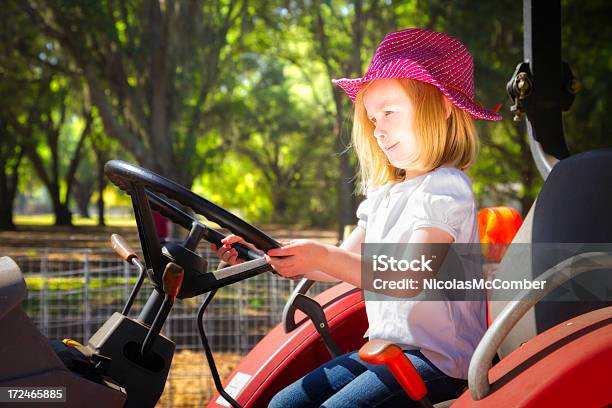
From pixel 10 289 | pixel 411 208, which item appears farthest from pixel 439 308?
pixel 10 289

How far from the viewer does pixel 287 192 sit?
29625 millimetres

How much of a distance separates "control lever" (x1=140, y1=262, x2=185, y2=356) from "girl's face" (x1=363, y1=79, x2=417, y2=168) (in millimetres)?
575

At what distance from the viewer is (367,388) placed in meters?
1.64

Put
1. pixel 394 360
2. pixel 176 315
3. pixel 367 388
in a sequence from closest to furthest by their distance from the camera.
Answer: pixel 394 360 → pixel 367 388 → pixel 176 315

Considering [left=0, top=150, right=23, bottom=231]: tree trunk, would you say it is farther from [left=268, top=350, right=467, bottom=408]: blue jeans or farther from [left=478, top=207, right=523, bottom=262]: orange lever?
[left=268, top=350, right=467, bottom=408]: blue jeans

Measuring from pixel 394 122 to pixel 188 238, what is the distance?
54 centimetres

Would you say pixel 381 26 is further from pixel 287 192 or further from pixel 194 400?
pixel 287 192

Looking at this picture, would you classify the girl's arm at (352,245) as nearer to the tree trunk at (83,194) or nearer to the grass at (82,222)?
the grass at (82,222)

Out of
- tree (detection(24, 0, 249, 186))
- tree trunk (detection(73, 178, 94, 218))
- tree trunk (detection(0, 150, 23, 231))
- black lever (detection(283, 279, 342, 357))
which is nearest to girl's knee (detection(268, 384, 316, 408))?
black lever (detection(283, 279, 342, 357))

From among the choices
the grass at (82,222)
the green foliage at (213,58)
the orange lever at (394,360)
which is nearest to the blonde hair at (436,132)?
the orange lever at (394,360)

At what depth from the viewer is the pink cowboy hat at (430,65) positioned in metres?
1.74

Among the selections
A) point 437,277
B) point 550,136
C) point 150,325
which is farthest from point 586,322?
point 550,136

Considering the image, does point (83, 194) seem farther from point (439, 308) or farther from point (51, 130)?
point (439, 308)

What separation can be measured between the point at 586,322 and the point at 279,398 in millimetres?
730
